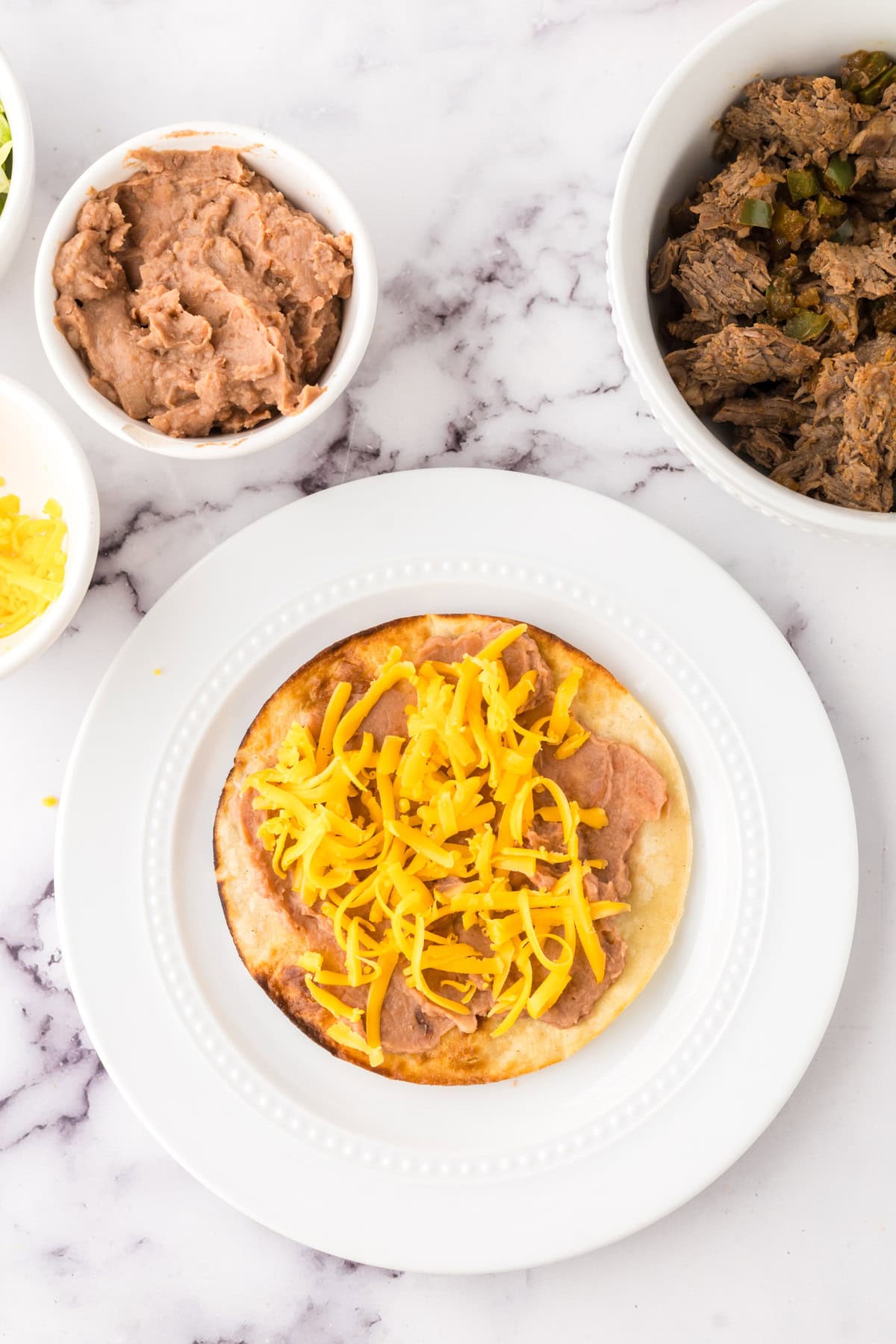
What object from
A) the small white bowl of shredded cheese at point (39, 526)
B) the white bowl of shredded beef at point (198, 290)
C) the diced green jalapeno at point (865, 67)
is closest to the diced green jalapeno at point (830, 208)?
the diced green jalapeno at point (865, 67)

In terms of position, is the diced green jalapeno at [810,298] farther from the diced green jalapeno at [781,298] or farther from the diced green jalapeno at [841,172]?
the diced green jalapeno at [841,172]

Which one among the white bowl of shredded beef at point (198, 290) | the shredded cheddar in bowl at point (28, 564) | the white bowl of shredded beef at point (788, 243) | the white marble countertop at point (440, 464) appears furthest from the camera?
the white marble countertop at point (440, 464)

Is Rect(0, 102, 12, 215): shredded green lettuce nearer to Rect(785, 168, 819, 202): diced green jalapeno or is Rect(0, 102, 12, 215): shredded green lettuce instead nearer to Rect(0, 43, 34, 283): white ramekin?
Rect(0, 43, 34, 283): white ramekin

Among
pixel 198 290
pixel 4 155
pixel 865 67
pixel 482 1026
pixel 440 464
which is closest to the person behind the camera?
pixel 865 67

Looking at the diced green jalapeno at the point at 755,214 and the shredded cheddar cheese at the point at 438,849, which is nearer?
the diced green jalapeno at the point at 755,214

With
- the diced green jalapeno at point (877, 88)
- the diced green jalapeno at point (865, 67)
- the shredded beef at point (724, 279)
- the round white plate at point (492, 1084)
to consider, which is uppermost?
the diced green jalapeno at point (865, 67)

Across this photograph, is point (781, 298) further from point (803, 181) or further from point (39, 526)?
point (39, 526)

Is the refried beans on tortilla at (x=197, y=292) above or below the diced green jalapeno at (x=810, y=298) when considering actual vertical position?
above

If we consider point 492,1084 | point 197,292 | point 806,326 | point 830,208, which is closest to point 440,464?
point 197,292
